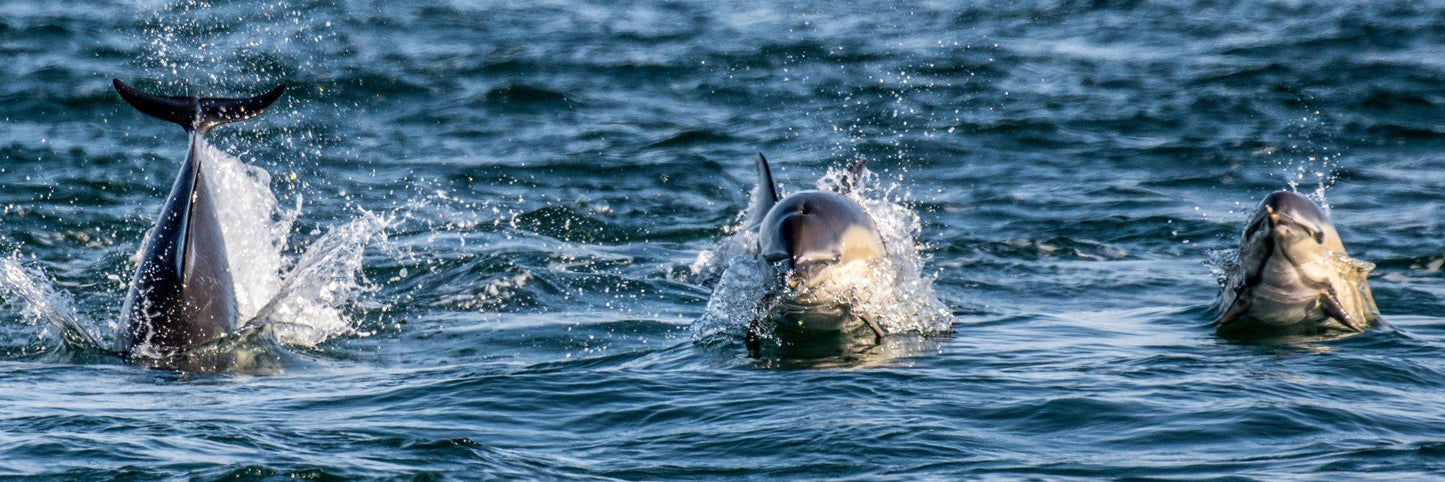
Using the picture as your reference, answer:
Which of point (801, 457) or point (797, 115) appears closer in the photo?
point (801, 457)

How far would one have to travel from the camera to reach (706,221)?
1458cm

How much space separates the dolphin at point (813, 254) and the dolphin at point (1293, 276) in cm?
196

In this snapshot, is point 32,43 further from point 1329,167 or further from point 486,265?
point 1329,167

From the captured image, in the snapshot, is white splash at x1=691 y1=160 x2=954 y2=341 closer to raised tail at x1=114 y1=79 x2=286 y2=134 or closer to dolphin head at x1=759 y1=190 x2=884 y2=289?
dolphin head at x1=759 y1=190 x2=884 y2=289

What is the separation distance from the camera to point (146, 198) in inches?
608

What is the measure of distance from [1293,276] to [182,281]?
19.5 ft

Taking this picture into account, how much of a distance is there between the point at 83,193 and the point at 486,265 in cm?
498

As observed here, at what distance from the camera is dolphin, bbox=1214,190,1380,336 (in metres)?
8.91

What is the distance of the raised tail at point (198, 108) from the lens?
10.5 meters

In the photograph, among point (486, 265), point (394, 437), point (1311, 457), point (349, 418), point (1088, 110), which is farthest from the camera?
point (1088, 110)

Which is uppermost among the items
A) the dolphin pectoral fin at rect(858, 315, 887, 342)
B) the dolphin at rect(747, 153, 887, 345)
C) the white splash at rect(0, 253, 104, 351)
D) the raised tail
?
the raised tail

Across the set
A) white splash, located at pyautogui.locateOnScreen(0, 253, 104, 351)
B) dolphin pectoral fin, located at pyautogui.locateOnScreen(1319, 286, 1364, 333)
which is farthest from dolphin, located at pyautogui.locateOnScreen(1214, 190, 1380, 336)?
Result: white splash, located at pyautogui.locateOnScreen(0, 253, 104, 351)

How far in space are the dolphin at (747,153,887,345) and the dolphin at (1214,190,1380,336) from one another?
1958 millimetres

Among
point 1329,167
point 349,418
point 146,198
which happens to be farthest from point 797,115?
point 349,418
